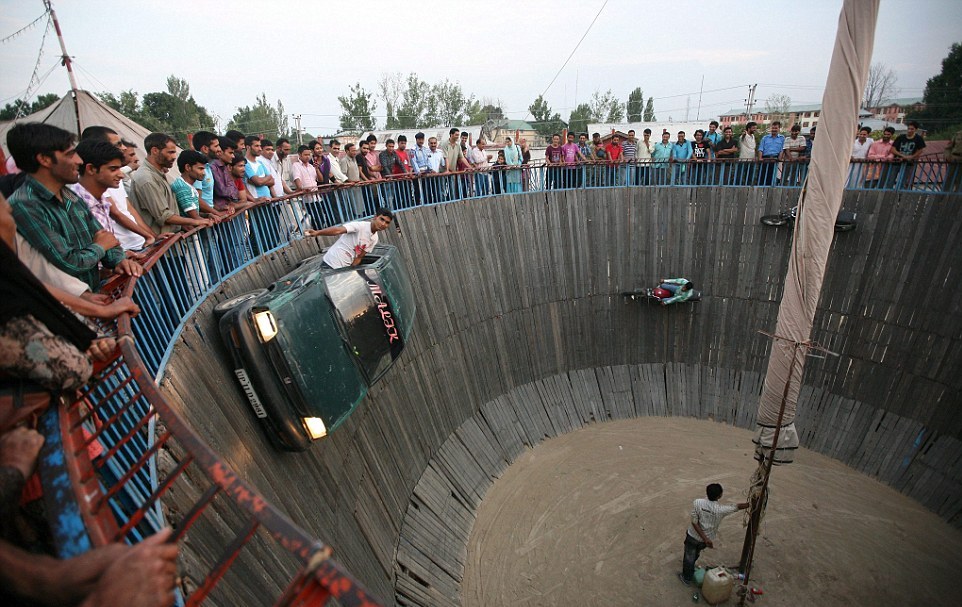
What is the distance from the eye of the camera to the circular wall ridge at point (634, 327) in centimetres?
610

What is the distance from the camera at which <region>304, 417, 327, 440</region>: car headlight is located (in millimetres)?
4145

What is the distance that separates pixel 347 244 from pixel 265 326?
1779 mm

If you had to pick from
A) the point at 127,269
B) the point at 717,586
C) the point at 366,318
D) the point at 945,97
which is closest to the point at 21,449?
the point at 127,269

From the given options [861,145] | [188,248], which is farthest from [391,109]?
[188,248]

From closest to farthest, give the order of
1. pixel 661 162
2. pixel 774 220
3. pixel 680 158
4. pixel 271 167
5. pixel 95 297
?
1. pixel 95 297
2. pixel 271 167
3. pixel 774 220
4. pixel 661 162
5. pixel 680 158

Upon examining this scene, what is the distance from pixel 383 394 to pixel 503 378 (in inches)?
134

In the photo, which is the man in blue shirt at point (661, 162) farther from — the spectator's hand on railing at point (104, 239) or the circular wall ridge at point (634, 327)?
the spectator's hand on railing at point (104, 239)

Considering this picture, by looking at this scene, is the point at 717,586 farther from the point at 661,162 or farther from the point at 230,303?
the point at 661,162

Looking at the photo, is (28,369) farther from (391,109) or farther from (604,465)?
(391,109)

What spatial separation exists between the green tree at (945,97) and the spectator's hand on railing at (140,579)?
44.7 metres

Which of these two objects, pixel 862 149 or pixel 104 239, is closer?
pixel 104 239

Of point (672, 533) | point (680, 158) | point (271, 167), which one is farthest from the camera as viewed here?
point (680, 158)

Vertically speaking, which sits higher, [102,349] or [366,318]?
[102,349]

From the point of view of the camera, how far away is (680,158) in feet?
37.9
